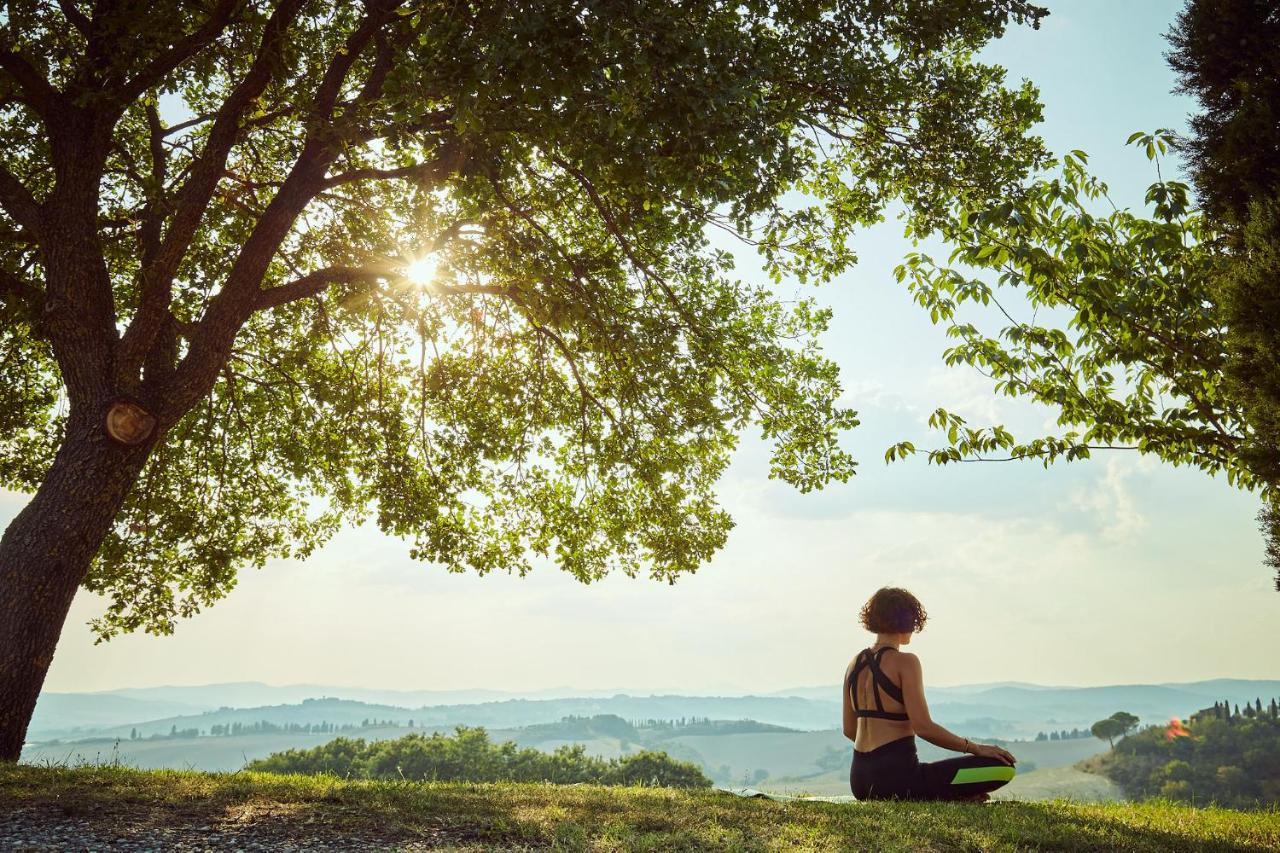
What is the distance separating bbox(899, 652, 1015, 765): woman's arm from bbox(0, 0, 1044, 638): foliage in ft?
18.0

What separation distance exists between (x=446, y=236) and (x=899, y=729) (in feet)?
34.6

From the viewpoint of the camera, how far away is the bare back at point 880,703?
7.96 m

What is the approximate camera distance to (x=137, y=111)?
14562 mm

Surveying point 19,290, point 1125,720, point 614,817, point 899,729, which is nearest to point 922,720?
point 899,729

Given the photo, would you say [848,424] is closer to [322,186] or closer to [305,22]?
[322,186]

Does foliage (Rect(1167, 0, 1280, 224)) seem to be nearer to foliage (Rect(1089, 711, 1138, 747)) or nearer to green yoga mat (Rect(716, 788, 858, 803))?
green yoga mat (Rect(716, 788, 858, 803))

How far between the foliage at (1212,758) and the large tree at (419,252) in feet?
326

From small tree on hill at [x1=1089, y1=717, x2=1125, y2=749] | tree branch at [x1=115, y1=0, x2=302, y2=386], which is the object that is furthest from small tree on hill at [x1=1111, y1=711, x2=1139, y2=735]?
tree branch at [x1=115, y1=0, x2=302, y2=386]

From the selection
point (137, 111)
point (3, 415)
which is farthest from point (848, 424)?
point (3, 415)

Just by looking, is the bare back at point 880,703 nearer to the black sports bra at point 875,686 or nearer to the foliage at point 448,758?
the black sports bra at point 875,686

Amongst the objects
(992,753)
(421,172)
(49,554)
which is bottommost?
(992,753)

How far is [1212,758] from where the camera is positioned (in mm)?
103938

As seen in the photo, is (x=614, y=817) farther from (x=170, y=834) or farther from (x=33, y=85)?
(x=33, y=85)

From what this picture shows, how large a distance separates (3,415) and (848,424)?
54.7 feet
